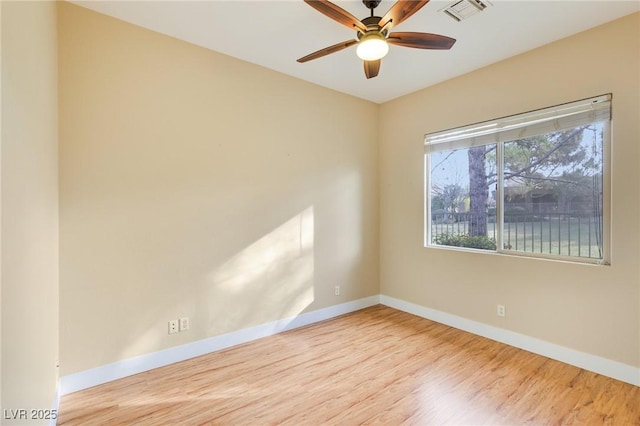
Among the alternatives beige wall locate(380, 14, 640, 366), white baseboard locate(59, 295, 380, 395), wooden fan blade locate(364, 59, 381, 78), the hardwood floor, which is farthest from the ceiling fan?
white baseboard locate(59, 295, 380, 395)

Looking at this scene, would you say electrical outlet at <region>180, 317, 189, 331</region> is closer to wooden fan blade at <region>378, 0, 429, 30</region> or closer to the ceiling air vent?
wooden fan blade at <region>378, 0, 429, 30</region>

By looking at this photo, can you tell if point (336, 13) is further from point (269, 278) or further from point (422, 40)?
point (269, 278)

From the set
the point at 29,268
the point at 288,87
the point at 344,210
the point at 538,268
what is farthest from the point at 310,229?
the point at 29,268

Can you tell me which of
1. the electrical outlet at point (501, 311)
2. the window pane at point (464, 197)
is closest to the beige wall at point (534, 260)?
the electrical outlet at point (501, 311)

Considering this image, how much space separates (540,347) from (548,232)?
1.07m

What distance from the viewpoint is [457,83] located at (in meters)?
3.41

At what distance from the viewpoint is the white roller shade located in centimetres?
249

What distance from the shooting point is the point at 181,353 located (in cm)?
267

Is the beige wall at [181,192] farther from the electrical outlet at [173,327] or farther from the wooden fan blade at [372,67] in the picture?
the wooden fan blade at [372,67]

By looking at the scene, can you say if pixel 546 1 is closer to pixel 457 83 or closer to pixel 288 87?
pixel 457 83

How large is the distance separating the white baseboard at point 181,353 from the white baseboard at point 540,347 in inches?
46.4

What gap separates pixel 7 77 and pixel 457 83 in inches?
145

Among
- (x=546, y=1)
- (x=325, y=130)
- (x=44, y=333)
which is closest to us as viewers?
(x=44, y=333)

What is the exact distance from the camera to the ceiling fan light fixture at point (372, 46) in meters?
2.01
